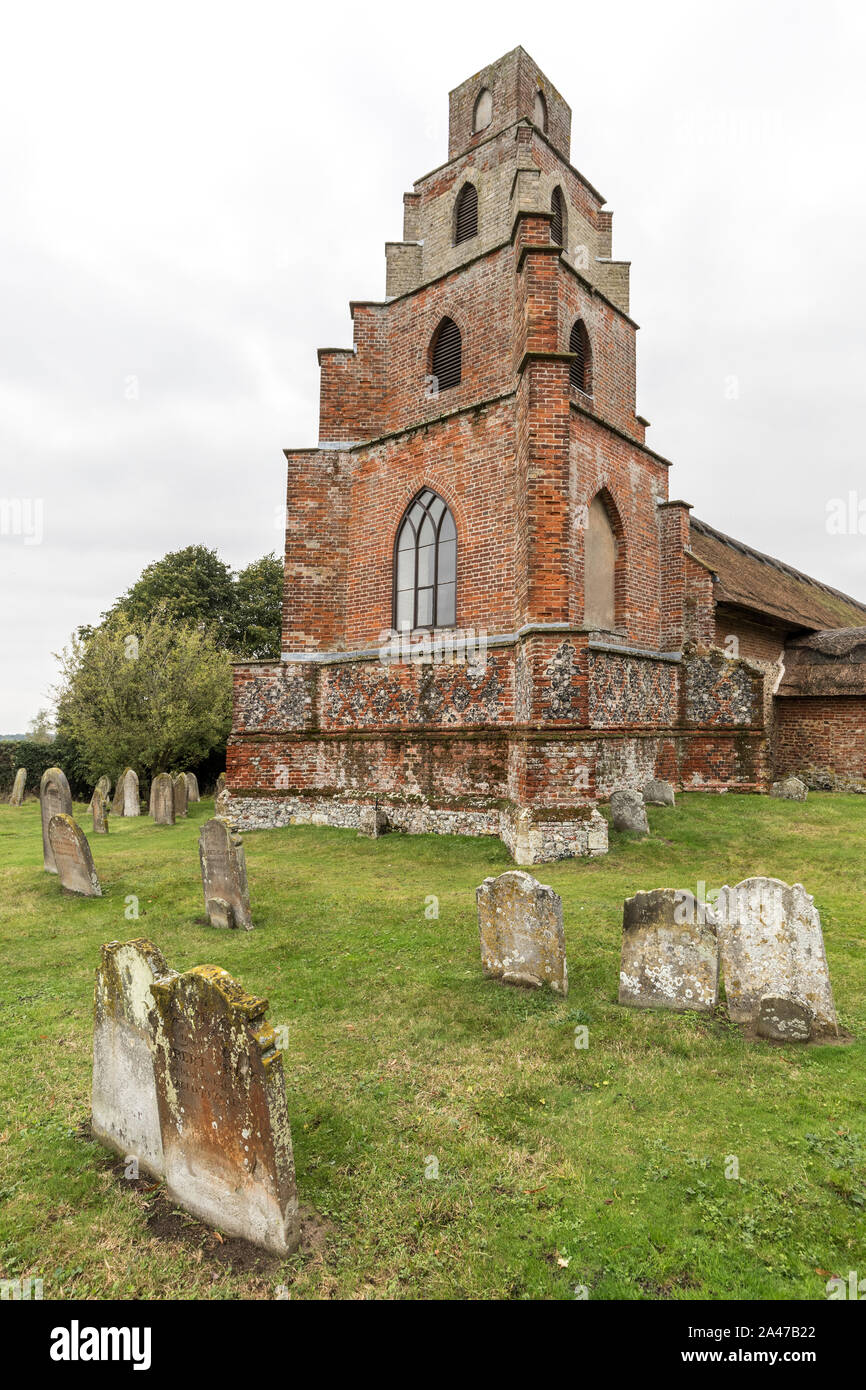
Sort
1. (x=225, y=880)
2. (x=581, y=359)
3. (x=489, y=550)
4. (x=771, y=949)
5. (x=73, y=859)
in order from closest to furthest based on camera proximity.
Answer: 1. (x=771, y=949)
2. (x=225, y=880)
3. (x=73, y=859)
4. (x=489, y=550)
5. (x=581, y=359)

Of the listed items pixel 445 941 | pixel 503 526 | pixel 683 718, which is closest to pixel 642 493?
pixel 503 526

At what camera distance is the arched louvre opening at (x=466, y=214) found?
Result: 49.6 feet

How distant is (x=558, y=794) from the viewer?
10250 mm

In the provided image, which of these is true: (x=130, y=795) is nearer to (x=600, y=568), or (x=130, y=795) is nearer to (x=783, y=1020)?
(x=600, y=568)

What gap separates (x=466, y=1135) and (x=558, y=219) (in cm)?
1804

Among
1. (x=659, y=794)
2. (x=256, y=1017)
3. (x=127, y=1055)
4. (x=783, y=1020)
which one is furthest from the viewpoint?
(x=659, y=794)

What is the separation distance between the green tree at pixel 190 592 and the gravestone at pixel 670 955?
2798 cm

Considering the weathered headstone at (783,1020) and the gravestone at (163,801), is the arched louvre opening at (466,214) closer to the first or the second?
the gravestone at (163,801)

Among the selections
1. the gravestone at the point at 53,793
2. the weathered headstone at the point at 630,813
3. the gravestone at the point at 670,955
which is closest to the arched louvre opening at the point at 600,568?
the weathered headstone at the point at 630,813

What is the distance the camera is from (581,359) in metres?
14.5

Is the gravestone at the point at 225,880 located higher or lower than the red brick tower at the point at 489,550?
lower

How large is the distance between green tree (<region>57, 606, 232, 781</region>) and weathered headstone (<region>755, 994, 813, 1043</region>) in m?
19.9

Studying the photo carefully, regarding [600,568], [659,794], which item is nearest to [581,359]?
[600,568]
